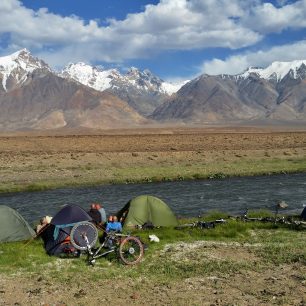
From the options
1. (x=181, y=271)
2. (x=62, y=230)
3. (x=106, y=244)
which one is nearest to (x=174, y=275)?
(x=181, y=271)

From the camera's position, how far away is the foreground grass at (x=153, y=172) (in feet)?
163

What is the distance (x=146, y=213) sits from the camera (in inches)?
1048

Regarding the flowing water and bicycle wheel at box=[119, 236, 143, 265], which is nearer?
bicycle wheel at box=[119, 236, 143, 265]

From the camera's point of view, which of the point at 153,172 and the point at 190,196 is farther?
the point at 153,172

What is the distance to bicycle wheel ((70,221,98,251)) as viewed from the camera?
2027cm

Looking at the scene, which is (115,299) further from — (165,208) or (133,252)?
(165,208)

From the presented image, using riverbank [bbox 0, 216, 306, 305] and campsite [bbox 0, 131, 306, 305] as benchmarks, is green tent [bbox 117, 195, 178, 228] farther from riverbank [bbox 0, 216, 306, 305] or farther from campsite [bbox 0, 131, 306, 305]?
riverbank [bbox 0, 216, 306, 305]

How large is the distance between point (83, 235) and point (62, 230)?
1.21m

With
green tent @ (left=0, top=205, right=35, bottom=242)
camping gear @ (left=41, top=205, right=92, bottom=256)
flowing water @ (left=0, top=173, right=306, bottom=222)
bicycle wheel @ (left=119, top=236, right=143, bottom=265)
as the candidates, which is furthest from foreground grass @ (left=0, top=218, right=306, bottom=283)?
flowing water @ (left=0, top=173, right=306, bottom=222)

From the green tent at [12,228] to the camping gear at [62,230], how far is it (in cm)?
185

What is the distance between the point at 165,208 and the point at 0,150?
195ft

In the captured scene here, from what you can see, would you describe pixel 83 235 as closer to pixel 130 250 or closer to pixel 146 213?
pixel 130 250

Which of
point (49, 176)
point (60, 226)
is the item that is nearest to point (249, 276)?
point (60, 226)

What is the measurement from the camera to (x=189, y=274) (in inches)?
722
